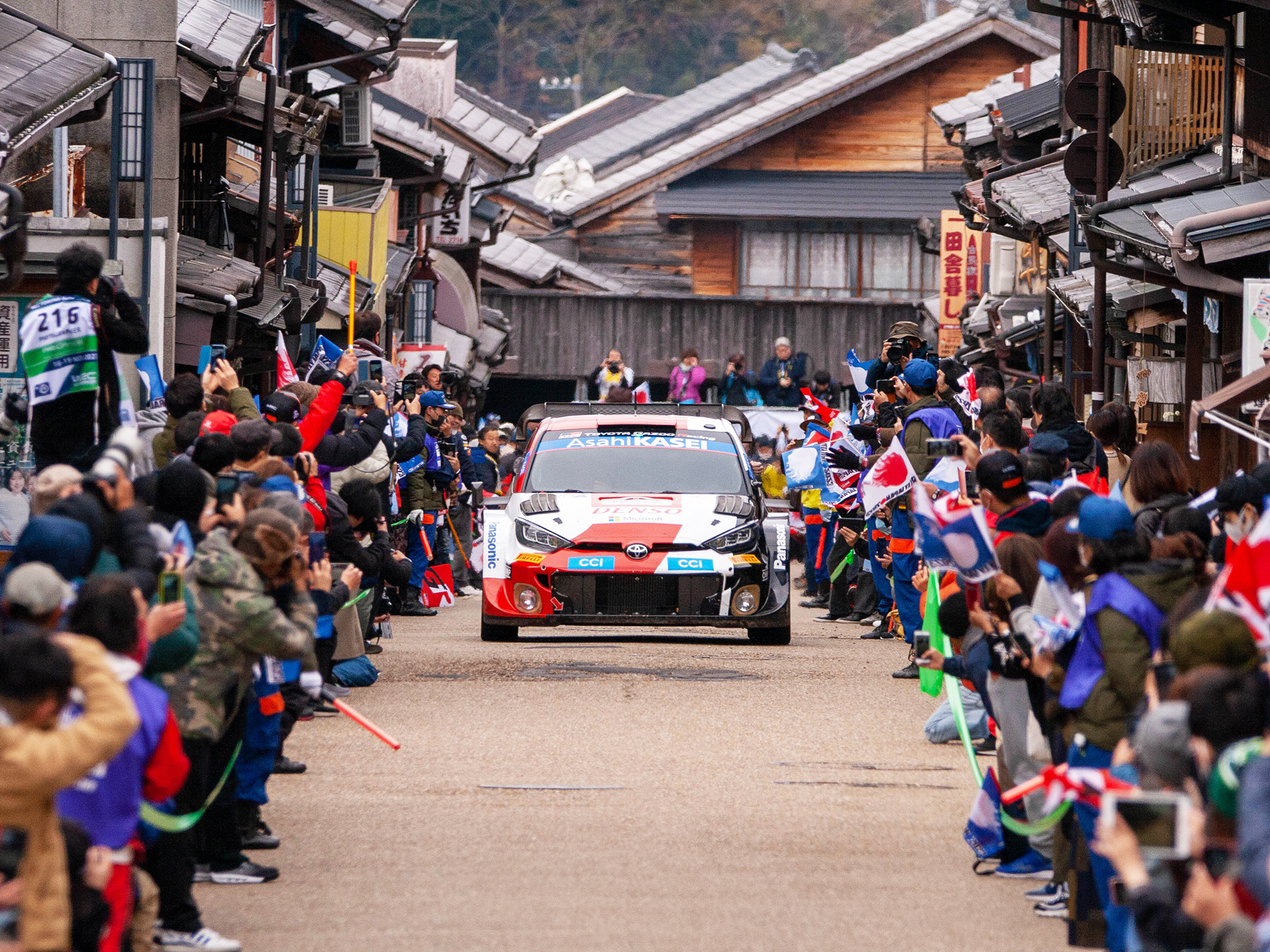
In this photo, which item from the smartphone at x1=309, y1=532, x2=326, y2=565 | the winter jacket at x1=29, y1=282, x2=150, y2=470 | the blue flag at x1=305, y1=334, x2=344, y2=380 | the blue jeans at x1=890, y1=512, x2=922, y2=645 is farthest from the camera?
the blue flag at x1=305, y1=334, x2=344, y2=380

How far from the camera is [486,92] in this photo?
202 feet

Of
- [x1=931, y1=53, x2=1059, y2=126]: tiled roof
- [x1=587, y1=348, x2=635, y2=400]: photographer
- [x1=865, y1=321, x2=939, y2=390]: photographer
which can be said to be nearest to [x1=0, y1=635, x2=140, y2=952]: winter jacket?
[x1=865, y1=321, x2=939, y2=390]: photographer

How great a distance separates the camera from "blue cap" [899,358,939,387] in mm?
12578

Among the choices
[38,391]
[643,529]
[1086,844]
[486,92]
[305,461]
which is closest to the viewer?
[1086,844]

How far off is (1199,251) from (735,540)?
164 inches

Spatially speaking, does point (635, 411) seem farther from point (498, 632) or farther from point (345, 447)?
point (345, 447)

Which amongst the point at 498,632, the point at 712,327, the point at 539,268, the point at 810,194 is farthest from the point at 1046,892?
the point at 539,268

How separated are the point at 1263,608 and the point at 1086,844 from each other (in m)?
1.14

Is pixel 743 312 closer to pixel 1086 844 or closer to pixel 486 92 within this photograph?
pixel 486 92

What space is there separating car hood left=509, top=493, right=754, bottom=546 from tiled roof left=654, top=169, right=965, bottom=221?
1005 inches

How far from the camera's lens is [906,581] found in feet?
43.3

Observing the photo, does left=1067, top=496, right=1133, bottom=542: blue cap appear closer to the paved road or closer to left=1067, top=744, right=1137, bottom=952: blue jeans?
left=1067, top=744, right=1137, bottom=952: blue jeans

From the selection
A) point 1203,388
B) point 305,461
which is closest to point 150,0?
point 305,461

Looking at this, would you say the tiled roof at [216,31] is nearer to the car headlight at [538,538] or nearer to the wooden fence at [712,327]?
the car headlight at [538,538]
